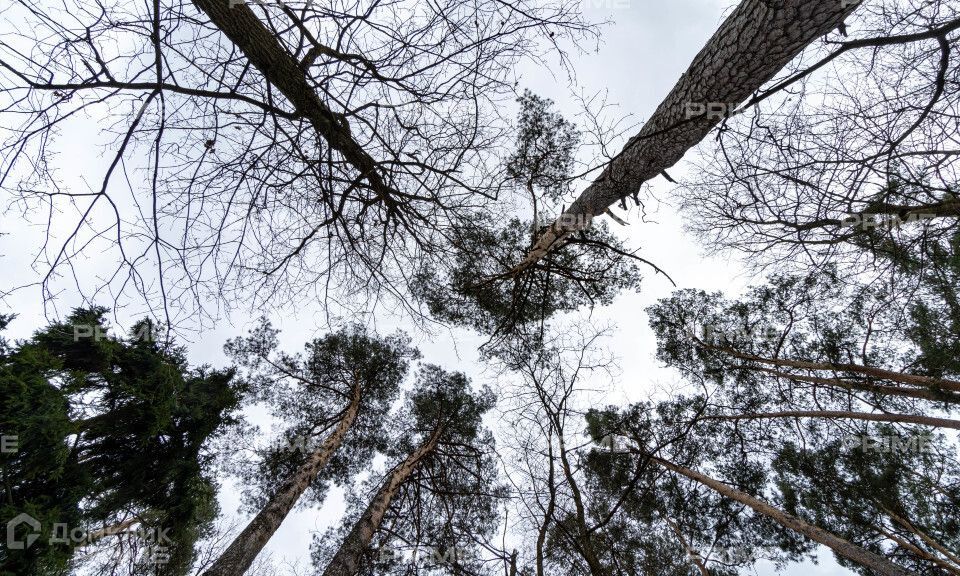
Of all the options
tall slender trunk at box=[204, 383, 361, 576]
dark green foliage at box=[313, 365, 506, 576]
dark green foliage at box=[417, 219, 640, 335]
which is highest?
dark green foliage at box=[417, 219, 640, 335]

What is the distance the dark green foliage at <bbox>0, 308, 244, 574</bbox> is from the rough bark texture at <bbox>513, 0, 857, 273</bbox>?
4.97m

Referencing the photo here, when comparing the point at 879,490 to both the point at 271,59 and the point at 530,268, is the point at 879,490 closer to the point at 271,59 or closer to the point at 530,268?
the point at 530,268

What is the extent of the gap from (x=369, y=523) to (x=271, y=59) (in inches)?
234

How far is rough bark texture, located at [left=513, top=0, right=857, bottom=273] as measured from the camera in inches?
91.5

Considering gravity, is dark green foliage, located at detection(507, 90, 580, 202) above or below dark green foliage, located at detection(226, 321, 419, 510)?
above

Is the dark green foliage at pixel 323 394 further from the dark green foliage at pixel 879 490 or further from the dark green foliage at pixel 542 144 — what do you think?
the dark green foliage at pixel 879 490

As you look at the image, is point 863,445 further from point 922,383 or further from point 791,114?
point 791,114

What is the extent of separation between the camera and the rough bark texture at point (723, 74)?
2324mm

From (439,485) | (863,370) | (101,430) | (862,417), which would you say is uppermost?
(863,370)

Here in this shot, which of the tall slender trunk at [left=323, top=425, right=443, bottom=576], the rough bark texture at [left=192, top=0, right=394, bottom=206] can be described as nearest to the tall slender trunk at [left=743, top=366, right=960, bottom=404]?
the tall slender trunk at [left=323, top=425, right=443, bottom=576]

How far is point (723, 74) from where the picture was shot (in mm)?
2729

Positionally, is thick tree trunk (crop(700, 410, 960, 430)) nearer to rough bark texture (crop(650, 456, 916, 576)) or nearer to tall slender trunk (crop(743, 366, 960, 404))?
tall slender trunk (crop(743, 366, 960, 404))

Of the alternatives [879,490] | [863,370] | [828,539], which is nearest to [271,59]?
[828,539]

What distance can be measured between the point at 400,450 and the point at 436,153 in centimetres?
691
